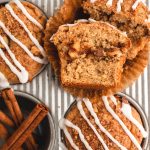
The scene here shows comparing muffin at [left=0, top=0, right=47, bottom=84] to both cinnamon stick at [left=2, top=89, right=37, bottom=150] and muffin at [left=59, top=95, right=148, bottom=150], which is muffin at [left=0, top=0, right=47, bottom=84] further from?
muffin at [left=59, top=95, right=148, bottom=150]

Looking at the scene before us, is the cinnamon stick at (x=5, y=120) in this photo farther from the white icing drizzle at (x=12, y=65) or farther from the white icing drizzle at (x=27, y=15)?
the white icing drizzle at (x=27, y=15)

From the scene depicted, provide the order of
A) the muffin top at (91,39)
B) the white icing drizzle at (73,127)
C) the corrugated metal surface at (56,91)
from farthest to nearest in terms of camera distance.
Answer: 1. the corrugated metal surface at (56,91)
2. the white icing drizzle at (73,127)
3. the muffin top at (91,39)

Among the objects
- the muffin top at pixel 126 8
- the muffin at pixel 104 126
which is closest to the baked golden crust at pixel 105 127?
the muffin at pixel 104 126

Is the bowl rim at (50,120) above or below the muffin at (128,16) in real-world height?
below

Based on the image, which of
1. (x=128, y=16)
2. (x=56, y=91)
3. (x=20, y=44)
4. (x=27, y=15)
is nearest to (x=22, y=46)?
(x=20, y=44)

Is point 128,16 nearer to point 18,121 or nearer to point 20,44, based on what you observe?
point 20,44

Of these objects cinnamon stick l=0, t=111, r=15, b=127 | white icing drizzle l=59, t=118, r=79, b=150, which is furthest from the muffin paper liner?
cinnamon stick l=0, t=111, r=15, b=127
